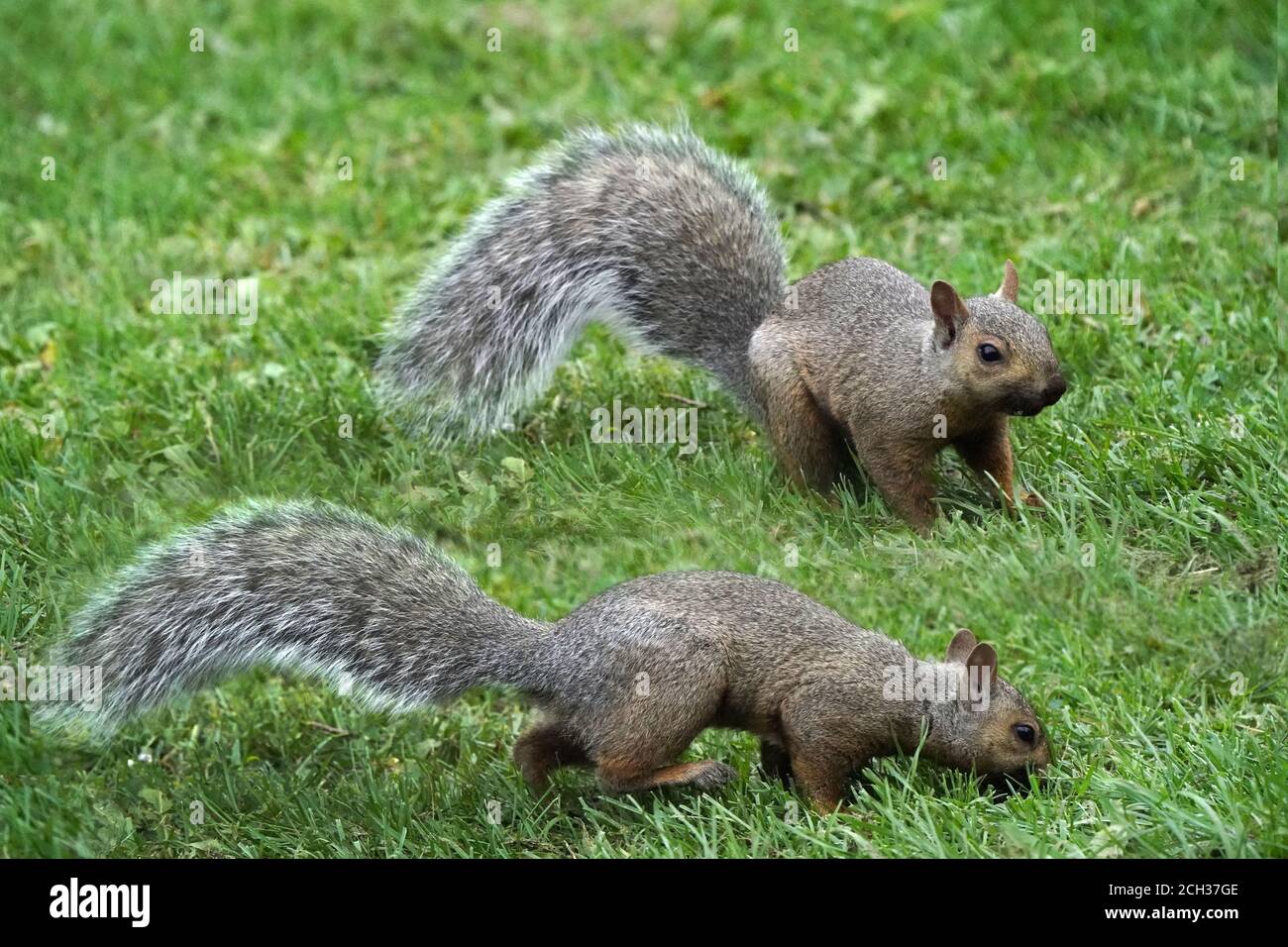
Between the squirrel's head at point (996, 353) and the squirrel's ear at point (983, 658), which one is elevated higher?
the squirrel's head at point (996, 353)

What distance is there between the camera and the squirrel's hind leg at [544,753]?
3152 mm

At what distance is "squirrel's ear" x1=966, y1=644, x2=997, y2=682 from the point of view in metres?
2.93

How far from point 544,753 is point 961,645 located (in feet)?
2.65

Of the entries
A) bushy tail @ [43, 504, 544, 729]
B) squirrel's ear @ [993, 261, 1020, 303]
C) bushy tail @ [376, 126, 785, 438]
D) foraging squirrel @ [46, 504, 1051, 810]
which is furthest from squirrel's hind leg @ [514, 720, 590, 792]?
squirrel's ear @ [993, 261, 1020, 303]

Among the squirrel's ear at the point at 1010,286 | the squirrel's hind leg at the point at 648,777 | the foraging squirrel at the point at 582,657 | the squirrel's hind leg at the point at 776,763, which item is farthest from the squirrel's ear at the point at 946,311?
the squirrel's hind leg at the point at 648,777

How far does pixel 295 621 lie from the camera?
3123mm

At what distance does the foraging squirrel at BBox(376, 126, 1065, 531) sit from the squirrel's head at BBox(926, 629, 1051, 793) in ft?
1.51

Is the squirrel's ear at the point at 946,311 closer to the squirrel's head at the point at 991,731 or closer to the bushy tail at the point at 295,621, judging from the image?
the squirrel's head at the point at 991,731

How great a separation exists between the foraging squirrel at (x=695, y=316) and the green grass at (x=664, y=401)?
11 centimetres
